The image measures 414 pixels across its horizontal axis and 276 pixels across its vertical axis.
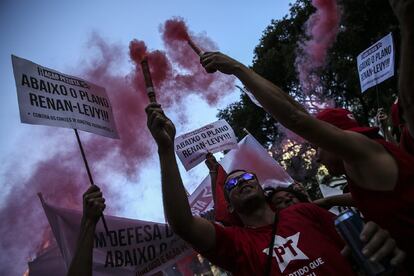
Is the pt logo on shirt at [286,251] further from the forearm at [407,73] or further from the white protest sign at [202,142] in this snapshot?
the white protest sign at [202,142]

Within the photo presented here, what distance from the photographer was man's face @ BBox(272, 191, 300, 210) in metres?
4.36

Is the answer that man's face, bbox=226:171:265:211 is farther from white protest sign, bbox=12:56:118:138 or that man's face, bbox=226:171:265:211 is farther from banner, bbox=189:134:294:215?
banner, bbox=189:134:294:215

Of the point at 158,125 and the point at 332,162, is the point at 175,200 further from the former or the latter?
the point at 332,162

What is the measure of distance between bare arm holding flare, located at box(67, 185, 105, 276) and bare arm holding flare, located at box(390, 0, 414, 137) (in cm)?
219

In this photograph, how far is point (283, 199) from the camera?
4.43 meters

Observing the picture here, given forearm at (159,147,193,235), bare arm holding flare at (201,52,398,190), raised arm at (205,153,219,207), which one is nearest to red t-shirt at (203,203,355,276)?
forearm at (159,147,193,235)

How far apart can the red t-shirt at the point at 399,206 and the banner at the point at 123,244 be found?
10.4 ft

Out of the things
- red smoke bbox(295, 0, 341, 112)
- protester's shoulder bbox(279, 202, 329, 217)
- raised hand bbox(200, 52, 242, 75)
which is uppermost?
red smoke bbox(295, 0, 341, 112)

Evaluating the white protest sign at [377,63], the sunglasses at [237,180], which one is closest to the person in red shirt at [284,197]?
the sunglasses at [237,180]

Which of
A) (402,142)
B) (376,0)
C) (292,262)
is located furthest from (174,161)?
(376,0)

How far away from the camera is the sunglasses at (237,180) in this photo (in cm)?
385

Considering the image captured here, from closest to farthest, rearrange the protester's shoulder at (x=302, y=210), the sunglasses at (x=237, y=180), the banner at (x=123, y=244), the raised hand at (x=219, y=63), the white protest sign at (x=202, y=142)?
1. the raised hand at (x=219, y=63)
2. the protester's shoulder at (x=302, y=210)
3. the sunglasses at (x=237, y=180)
4. the banner at (x=123, y=244)
5. the white protest sign at (x=202, y=142)

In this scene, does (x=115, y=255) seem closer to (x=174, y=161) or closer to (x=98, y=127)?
(x=98, y=127)

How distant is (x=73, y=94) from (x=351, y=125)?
292 centimetres
